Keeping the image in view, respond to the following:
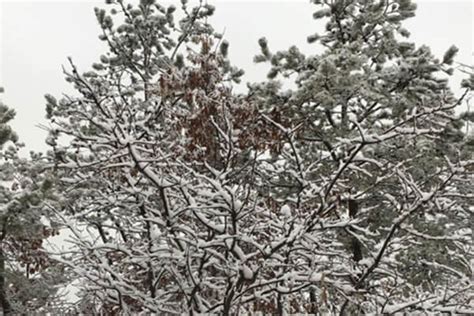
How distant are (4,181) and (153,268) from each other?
7369 millimetres

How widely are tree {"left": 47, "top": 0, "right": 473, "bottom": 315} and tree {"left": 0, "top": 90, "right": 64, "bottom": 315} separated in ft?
2.17

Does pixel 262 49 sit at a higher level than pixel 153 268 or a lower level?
higher

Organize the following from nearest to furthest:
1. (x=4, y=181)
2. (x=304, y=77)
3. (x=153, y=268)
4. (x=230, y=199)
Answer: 1. (x=230, y=199)
2. (x=153, y=268)
3. (x=304, y=77)
4. (x=4, y=181)

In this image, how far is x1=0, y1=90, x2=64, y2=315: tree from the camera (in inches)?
351

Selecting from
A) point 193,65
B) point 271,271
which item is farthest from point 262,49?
point 271,271

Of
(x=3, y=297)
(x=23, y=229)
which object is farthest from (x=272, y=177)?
(x=3, y=297)

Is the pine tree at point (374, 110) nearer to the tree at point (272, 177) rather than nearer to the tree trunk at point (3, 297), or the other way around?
the tree at point (272, 177)

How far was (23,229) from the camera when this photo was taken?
9.59 meters

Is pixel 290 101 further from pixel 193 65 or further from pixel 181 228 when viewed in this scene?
pixel 181 228

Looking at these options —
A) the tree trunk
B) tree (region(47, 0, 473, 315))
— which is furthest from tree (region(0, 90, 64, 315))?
tree (region(47, 0, 473, 315))

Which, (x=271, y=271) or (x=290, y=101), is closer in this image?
(x=271, y=271)

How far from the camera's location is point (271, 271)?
18.3 feet

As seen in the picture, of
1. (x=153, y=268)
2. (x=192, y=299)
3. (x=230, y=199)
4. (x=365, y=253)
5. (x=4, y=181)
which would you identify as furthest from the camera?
(x=4, y=181)

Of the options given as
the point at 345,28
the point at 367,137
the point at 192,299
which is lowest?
the point at 192,299
